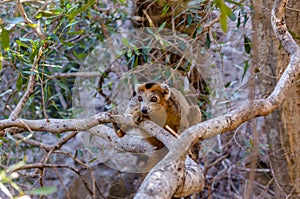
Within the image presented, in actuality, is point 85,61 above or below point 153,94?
below

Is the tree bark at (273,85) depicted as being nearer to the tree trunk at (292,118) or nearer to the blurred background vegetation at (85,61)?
the tree trunk at (292,118)

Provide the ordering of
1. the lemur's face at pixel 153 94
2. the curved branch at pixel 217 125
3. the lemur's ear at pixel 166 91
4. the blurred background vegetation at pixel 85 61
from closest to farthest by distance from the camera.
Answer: the curved branch at pixel 217 125 < the blurred background vegetation at pixel 85 61 < the lemur's face at pixel 153 94 < the lemur's ear at pixel 166 91

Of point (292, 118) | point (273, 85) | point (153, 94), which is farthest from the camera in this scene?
point (273, 85)

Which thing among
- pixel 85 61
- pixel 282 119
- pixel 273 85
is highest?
pixel 273 85

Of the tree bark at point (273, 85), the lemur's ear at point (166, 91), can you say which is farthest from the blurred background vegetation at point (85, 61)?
the lemur's ear at point (166, 91)

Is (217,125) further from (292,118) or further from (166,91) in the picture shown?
(292,118)

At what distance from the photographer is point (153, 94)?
164 inches

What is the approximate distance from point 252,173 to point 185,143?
0.67m

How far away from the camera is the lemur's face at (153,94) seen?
4.09 metres

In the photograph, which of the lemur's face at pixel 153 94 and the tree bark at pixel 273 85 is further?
the tree bark at pixel 273 85

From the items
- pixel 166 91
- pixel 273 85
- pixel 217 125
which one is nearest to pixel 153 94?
pixel 166 91

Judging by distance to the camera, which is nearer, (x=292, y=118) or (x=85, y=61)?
(x=292, y=118)

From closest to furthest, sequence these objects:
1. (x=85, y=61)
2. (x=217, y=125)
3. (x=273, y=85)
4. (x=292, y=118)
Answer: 1. (x=217, y=125)
2. (x=292, y=118)
3. (x=273, y=85)
4. (x=85, y=61)

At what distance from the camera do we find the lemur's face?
409 cm
